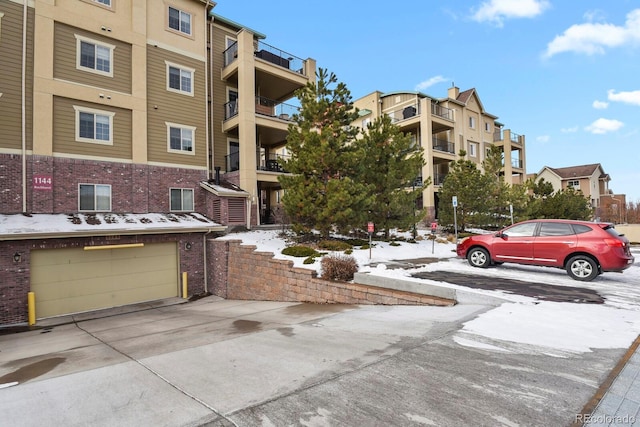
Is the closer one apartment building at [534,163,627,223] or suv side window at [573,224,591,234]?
suv side window at [573,224,591,234]

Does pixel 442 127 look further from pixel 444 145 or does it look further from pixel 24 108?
pixel 24 108

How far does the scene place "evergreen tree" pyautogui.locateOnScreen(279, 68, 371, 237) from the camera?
1370 cm

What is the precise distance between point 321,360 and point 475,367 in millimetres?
1864

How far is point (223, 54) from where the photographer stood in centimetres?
1984

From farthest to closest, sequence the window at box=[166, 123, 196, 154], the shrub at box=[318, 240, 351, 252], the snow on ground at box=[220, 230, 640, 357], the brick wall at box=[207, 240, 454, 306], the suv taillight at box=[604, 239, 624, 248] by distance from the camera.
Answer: the window at box=[166, 123, 196, 154], the shrub at box=[318, 240, 351, 252], the suv taillight at box=[604, 239, 624, 248], the brick wall at box=[207, 240, 454, 306], the snow on ground at box=[220, 230, 640, 357]

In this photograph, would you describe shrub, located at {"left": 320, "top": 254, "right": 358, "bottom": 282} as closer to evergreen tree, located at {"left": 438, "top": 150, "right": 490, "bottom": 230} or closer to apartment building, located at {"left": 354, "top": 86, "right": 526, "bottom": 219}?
evergreen tree, located at {"left": 438, "top": 150, "right": 490, "bottom": 230}

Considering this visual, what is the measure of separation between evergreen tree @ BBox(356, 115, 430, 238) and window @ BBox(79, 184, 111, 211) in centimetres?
1182

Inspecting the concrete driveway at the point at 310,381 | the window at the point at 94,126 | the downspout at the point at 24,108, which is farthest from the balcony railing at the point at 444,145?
the downspout at the point at 24,108

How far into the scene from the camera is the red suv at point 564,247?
847 centimetres

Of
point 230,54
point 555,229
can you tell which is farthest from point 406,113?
point 555,229

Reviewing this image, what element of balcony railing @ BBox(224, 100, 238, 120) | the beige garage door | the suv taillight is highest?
balcony railing @ BBox(224, 100, 238, 120)

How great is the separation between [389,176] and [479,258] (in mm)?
6489

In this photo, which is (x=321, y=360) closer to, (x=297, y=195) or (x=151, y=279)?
(x=297, y=195)

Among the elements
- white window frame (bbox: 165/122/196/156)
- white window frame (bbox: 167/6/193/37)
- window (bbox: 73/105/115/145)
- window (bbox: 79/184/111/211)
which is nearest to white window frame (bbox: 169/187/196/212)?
white window frame (bbox: 165/122/196/156)
